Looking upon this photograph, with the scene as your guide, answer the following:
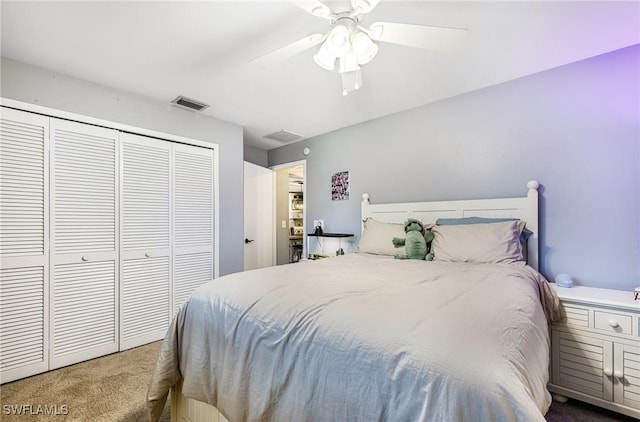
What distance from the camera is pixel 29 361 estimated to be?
6.91 ft

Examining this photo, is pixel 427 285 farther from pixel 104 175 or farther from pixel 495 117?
pixel 104 175

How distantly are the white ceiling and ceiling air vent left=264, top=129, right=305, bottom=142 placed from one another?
3.25ft

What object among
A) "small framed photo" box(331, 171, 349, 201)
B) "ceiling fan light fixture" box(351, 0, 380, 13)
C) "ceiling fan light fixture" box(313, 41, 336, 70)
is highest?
"ceiling fan light fixture" box(351, 0, 380, 13)

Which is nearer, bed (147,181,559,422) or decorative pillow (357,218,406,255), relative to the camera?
bed (147,181,559,422)

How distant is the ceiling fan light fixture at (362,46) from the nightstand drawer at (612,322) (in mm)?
2045

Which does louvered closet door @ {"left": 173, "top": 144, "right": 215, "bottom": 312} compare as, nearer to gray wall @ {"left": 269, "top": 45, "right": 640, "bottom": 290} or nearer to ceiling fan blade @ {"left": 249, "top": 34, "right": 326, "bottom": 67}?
ceiling fan blade @ {"left": 249, "top": 34, "right": 326, "bottom": 67}

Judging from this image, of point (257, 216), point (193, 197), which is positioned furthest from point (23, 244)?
point (257, 216)

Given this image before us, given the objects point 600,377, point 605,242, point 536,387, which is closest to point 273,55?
point 536,387

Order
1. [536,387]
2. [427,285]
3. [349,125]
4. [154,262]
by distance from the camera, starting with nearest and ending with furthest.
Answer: [536,387], [427,285], [154,262], [349,125]

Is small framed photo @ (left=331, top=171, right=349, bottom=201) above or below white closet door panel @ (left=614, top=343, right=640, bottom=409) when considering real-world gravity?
above

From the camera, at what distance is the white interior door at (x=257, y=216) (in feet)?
13.1

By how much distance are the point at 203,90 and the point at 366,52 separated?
67.6 inches

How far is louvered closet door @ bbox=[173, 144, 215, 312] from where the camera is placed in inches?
116

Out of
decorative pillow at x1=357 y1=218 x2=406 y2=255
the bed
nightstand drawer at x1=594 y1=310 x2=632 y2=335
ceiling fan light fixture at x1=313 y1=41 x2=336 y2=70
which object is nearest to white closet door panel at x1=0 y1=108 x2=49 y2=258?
the bed
